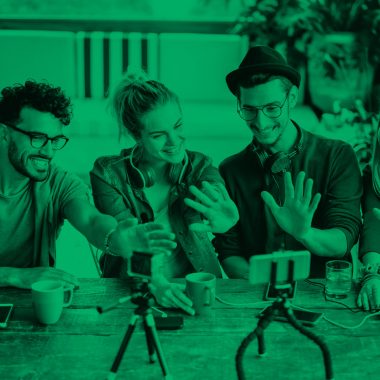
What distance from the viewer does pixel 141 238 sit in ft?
5.04

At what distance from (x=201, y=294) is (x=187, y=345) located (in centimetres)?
17

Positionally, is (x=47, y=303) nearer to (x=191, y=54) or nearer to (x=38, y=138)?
(x=38, y=138)

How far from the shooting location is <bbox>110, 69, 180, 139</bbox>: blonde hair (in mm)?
2098

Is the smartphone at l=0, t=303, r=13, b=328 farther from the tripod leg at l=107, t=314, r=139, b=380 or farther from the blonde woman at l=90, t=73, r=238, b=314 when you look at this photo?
the blonde woman at l=90, t=73, r=238, b=314

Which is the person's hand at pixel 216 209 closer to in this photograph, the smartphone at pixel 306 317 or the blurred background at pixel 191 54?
the smartphone at pixel 306 317

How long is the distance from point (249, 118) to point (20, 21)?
4176 mm

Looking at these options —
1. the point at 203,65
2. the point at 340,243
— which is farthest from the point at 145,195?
the point at 203,65

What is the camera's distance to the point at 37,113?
1.95m

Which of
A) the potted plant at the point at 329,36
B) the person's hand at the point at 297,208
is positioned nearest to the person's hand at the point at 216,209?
the person's hand at the point at 297,208

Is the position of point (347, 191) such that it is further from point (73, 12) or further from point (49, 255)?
point (73, 12)

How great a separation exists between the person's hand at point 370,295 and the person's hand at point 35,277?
780mm

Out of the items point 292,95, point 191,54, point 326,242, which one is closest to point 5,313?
point 326,242

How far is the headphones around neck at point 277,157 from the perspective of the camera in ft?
6.95

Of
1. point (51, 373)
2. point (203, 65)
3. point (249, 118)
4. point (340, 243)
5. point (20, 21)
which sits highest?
point (20, 21)
